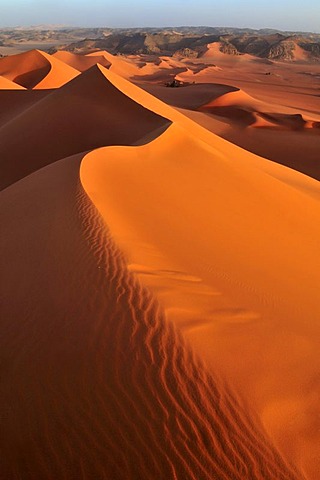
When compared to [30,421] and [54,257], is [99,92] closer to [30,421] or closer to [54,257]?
[54,257]

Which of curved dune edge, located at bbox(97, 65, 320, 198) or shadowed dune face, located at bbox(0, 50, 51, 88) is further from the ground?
shadowed dune face, located at bbox(0, 50, 51, 88)

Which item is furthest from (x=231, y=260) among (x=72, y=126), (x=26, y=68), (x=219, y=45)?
(x=219, y=45)

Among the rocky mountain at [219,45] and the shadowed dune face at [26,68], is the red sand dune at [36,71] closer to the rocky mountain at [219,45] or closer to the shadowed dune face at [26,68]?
the shadowed dune face at [26,68]

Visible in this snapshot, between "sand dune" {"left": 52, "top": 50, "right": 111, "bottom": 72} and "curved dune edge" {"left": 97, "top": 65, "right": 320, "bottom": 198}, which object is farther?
"sand dune" {"left": 52, "top": 50, "right": 111, "bottom": 72}

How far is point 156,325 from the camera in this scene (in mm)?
2836

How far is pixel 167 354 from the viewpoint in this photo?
2.61 meters

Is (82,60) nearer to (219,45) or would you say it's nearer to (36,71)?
(36,71)

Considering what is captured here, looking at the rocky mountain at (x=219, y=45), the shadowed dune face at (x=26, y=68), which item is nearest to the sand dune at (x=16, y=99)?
the shadowed dune face at (x=26, y=68)

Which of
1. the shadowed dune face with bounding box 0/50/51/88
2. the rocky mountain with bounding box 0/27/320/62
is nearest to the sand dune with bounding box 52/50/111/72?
the shadowed dune face with bounding box 0/50/51/88

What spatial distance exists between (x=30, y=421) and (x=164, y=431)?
74cm

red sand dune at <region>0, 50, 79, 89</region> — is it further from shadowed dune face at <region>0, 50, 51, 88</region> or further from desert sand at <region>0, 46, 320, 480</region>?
desert sand at <region>0, 46, 320, 480</region>

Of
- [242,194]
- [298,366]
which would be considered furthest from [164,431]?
[242,194]

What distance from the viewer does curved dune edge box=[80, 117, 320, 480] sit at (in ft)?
8.57

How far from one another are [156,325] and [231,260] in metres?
1.75
